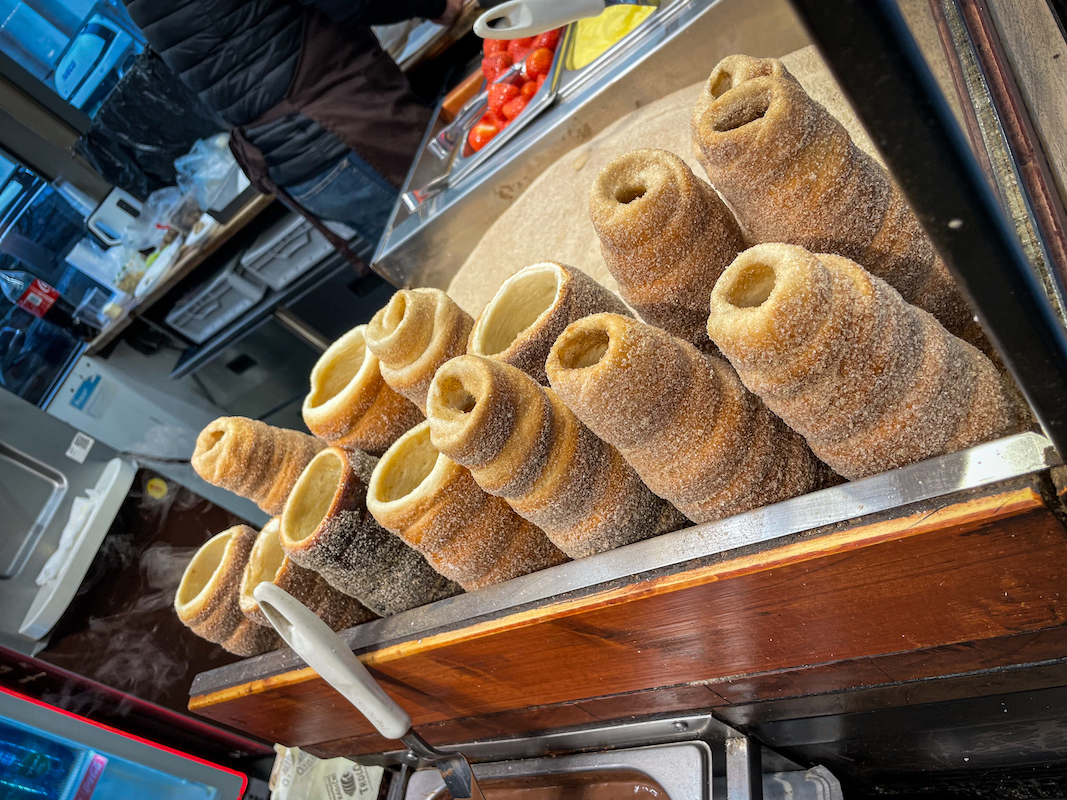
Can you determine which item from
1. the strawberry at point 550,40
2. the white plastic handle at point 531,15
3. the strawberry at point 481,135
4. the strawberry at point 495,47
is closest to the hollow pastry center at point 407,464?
the white plastic handle at point 531,15

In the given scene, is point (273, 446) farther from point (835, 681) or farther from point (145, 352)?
point (145, 352)

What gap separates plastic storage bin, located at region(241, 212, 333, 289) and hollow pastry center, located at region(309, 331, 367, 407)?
2598mm

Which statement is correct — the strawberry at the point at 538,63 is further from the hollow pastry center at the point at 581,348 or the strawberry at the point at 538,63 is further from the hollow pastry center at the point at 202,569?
the hollow pastry center at the point at 581,348

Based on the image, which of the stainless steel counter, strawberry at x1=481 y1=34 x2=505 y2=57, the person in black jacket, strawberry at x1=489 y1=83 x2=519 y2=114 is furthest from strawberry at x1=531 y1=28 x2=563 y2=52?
the person in black jacket

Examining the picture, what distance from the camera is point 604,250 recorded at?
0.89 metres

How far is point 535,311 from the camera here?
1079mm

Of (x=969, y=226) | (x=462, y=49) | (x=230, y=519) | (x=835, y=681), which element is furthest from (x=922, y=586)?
(x=462, y=49)

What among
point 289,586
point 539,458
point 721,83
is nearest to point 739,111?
point 721,83

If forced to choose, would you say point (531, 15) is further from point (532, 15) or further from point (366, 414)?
point (366, 414)

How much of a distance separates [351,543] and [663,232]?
2.20 ft

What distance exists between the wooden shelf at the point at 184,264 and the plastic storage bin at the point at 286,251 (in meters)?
0.14

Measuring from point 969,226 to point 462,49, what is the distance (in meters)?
3.85

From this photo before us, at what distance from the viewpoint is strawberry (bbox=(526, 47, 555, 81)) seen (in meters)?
2.47

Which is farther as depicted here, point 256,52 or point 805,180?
point 256,52
